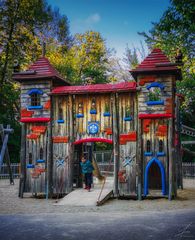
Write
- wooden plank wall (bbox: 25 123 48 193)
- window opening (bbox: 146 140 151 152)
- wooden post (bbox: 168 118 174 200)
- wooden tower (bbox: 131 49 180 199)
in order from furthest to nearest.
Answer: wooden plank wall (bbox: 25 123 48 193), window opening (bbox: 146 140 151 152), wooden tower (bbox: 131 49 180 199), wooden post (bbox: 168 118 174 200)

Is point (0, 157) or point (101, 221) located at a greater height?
point (0, 157)

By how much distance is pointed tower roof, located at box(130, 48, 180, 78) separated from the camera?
18.0m

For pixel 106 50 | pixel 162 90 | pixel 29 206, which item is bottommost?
pixel 29 206

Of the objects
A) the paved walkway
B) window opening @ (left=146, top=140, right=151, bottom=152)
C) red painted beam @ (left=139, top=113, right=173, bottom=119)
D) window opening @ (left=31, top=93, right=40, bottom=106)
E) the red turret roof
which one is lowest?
the paved walkway

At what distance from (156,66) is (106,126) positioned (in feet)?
12.2

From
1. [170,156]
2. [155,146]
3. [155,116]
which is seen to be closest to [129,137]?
[155,146]

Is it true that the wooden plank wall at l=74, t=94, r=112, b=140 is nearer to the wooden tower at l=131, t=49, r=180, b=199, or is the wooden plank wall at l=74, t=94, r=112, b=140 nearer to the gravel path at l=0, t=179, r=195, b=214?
the wooden tower at l=131, t=49, r=180, b=199

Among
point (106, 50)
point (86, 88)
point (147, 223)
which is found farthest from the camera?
point (106, 50)

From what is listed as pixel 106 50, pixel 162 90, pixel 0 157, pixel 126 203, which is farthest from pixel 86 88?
pixel 106 50

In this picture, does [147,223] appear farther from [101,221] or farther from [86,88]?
[86,88]

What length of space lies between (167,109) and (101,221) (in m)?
8.95

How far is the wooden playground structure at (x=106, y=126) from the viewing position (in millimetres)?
18078

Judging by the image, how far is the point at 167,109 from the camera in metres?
18.0

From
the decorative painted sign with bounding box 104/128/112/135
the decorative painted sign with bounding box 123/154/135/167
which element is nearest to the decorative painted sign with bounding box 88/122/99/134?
the decorative painted sign with bounding box 104/128/112/135
